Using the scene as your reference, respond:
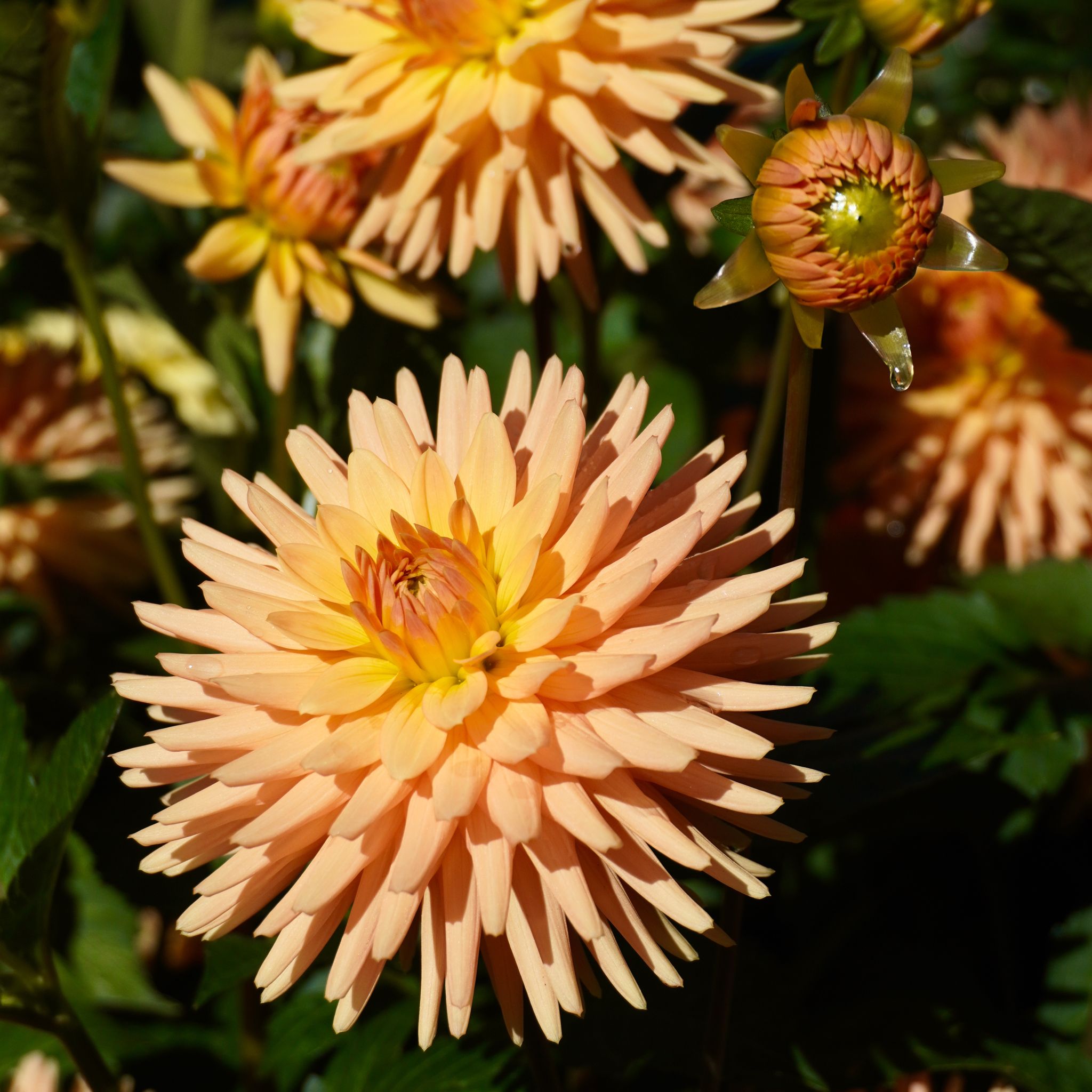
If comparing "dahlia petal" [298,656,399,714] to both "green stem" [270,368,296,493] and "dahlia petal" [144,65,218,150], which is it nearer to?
"green stem" [270,368,296,493]

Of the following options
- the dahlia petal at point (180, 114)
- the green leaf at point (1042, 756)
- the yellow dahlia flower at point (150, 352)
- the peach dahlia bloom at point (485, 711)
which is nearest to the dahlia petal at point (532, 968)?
the peach dahlia bloom at point (485, 711)

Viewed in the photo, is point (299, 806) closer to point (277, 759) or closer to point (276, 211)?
point (277, 759)

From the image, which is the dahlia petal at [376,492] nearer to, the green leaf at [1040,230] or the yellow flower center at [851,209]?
the yellow flower center at [851,209]

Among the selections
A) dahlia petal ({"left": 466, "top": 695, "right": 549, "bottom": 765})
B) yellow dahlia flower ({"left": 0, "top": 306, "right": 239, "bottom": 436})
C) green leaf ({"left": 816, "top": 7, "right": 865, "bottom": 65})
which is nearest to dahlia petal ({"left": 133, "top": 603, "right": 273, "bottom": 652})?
dahlia petal ({"left": 466, "top": 695, "right": 549, "bottom": 765})

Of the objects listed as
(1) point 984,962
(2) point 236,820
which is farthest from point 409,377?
A: (1) point 984,962

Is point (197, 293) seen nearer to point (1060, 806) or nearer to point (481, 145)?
point (481, 145)

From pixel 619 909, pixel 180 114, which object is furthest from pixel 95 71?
pixel 619 909
